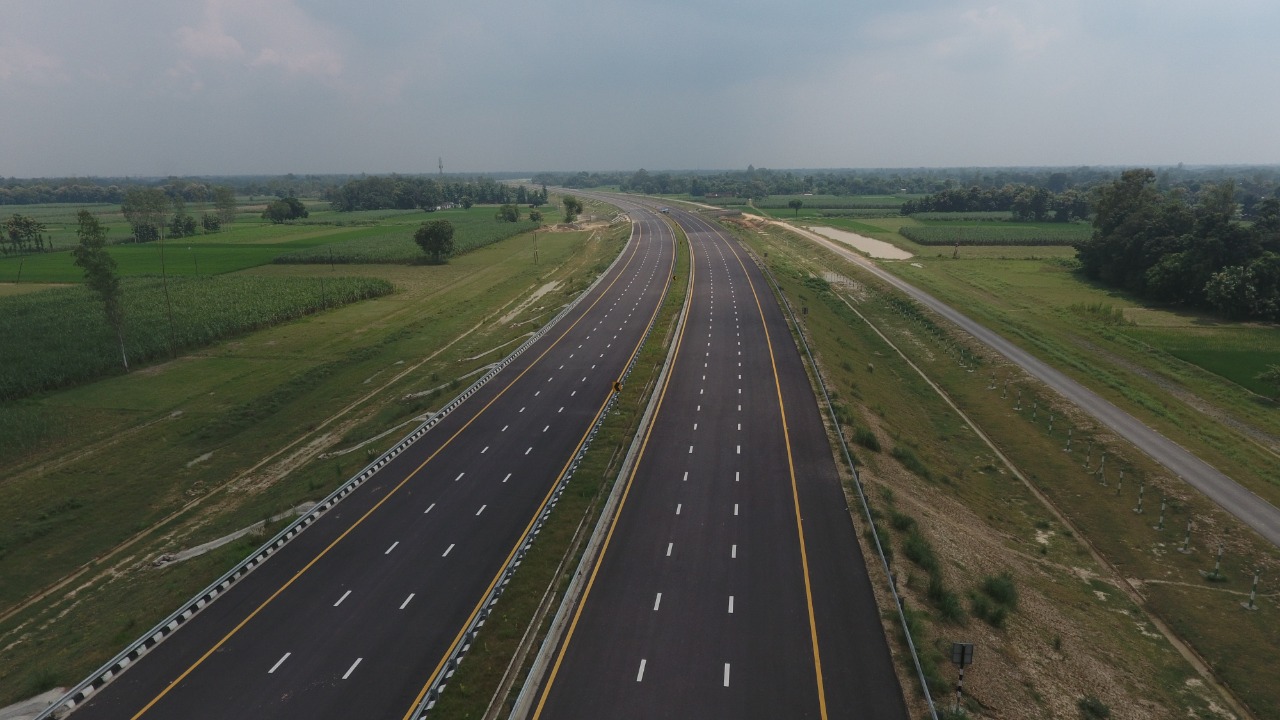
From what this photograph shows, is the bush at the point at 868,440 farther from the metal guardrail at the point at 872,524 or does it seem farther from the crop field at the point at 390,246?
the crop field at the point at 390,246

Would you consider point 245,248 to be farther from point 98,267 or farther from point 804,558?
point 804,558

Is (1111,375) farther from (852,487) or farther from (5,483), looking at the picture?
(5,483)

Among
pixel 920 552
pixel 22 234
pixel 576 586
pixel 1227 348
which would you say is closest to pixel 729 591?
pixel 576 586

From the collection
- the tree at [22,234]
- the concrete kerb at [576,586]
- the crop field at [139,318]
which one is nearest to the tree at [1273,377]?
the concrete kerb at [576,586]

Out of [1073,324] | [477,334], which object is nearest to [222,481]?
[477,334]

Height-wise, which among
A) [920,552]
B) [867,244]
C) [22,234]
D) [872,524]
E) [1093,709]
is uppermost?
[22,234]
